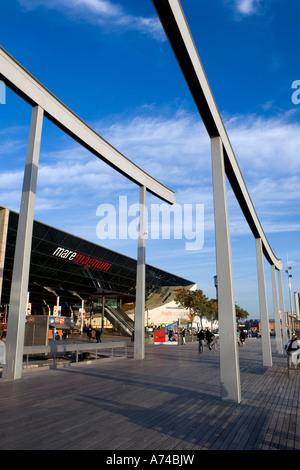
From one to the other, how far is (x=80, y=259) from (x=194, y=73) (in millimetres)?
35618

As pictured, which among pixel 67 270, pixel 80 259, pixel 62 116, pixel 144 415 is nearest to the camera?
pixel 144 415

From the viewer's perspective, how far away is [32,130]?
10.0 m

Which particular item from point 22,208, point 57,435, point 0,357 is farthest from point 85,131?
point 57,435

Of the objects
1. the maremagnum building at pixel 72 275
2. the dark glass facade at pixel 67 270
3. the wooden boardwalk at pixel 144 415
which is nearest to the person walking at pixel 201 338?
the wooden boardwalk at pixel 144 415

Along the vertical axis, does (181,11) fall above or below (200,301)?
above

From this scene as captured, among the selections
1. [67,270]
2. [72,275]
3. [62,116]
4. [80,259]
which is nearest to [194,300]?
[80,259]

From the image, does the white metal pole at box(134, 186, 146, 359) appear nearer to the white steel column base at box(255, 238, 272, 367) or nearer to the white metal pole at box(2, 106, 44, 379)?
the white steel column base at box(255, 238, 272, 367)

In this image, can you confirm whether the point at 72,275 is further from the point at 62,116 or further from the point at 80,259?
the point at 62,116

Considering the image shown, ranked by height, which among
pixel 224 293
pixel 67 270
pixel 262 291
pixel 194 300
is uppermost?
pixel 67 270

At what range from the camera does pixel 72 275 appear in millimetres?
41562

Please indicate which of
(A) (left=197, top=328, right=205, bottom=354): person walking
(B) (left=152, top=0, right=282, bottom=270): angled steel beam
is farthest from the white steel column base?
(A) (left=197, top=328, right=205, bottom=354): person walking

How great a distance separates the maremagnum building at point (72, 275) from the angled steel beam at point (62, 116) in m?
16.8
